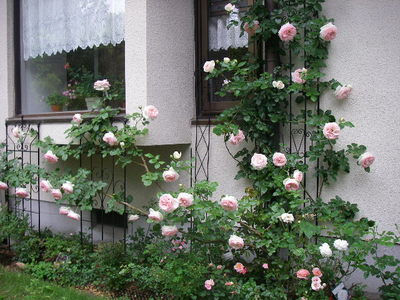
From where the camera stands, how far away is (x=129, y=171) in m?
5.02

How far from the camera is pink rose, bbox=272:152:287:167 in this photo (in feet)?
12.4

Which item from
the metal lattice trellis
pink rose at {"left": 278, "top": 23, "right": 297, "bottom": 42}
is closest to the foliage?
the metal lattice trellis

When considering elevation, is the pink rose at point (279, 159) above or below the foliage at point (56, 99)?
below

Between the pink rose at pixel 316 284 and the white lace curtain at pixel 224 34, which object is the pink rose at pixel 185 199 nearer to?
the pink rose at pixel 316 284

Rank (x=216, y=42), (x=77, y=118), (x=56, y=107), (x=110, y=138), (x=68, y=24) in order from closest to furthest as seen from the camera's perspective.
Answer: (x=110, y=138)
(x=77, y=118)
(x=216, y=42)
(x=68, y=24)
(x=56, y=107)

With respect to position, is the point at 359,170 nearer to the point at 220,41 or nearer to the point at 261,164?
the point at 261,164

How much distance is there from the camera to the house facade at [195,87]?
3.67m

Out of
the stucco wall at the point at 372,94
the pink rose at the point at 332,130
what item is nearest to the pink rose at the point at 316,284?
the stucco wall at the point at 372,94

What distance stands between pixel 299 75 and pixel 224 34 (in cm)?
106

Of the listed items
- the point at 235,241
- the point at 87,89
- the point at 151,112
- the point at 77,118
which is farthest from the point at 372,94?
the point at 87,89

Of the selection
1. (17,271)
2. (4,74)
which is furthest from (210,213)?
(4,74)

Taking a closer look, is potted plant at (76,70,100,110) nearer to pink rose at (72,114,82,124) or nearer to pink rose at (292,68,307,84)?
pink rose at (72,114,82,124)

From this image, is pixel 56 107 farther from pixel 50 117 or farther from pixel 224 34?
pixel 224 34

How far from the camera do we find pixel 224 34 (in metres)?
4.55
